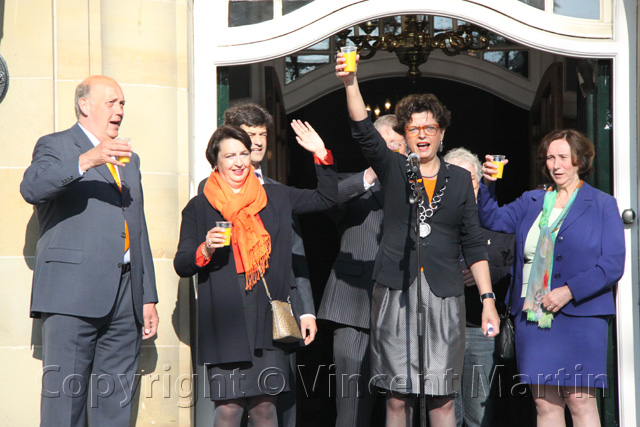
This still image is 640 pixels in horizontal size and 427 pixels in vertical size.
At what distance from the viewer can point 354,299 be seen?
17.9ft

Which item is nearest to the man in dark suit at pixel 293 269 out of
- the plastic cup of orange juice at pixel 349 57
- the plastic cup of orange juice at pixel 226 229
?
the plastic cup of orange juice at pixel 226 229

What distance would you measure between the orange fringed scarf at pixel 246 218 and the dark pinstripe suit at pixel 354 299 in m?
0.57

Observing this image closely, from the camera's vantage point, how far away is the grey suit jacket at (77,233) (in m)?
4.74

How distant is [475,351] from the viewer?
230 inches

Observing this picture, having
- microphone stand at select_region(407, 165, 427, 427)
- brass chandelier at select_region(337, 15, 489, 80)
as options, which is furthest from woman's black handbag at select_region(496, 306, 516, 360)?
brass chandelier at select_region(337, 15, 489, 80)

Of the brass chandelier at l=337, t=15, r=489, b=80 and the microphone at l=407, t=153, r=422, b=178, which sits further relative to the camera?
the brass chandelier at l=337, t=15, r=489, b=80

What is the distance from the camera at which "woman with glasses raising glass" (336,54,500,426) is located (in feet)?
15.6

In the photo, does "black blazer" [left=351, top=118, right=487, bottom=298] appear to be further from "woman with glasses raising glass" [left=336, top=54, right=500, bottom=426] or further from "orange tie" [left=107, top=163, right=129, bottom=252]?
"orange tie" [left=107, top=163, right=129, bottom=252]

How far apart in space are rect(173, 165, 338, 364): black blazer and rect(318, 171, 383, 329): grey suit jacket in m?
0.36

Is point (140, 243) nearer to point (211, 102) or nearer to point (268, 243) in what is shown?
point (268, 243)

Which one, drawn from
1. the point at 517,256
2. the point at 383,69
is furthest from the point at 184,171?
the point at 383,69

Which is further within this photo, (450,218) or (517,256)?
(517,256)

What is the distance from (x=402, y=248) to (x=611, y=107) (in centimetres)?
215

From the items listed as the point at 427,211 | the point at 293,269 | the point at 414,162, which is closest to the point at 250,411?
the point at 293,269
